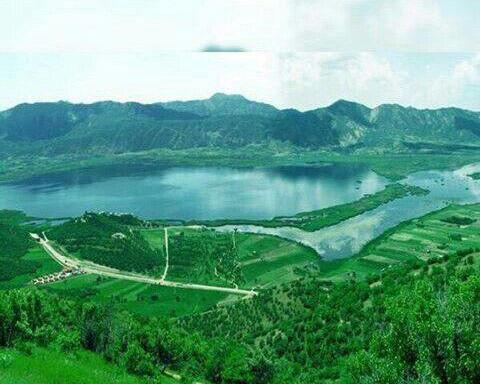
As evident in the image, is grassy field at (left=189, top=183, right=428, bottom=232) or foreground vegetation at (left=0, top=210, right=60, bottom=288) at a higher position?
grassy field at (left=189, top=183, right=428, bottom=232)

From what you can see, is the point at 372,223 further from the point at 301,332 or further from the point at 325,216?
the point at 301,332

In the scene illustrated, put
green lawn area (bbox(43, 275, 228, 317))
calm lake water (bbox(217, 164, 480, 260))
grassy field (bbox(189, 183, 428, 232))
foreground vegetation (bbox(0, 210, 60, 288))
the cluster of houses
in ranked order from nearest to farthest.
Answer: green lawn area (bbox(43, 275, 228, 317)), the cluster of houses, foreground vegetation (bbox(0, 210, 60, 288)), calm lake water (bbox(217, 164, 480, 260)), grassy field (bbox(189, 183, 428, 232))

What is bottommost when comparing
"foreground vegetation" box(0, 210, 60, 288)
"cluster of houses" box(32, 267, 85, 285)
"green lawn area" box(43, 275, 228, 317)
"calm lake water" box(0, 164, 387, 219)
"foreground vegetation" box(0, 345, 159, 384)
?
"green lawn area" box(43, 275, 228, 317)

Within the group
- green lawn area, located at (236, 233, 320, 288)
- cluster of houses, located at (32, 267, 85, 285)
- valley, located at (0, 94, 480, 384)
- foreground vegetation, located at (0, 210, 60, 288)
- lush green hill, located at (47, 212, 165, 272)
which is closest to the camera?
valley, located at (0, 94, 480, 384)

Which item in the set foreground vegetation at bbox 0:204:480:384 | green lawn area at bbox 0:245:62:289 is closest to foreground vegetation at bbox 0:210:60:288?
green lawn area at bbox 0:245:62:289

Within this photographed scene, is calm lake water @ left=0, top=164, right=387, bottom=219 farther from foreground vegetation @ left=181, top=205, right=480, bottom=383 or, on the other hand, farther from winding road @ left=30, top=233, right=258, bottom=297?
foreground vegetation @ left=181, top=205, right=480, bottom=383

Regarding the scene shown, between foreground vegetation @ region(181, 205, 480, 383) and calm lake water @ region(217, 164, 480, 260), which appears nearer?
foreground vegetation @ region(181, 205, 480, 383)
